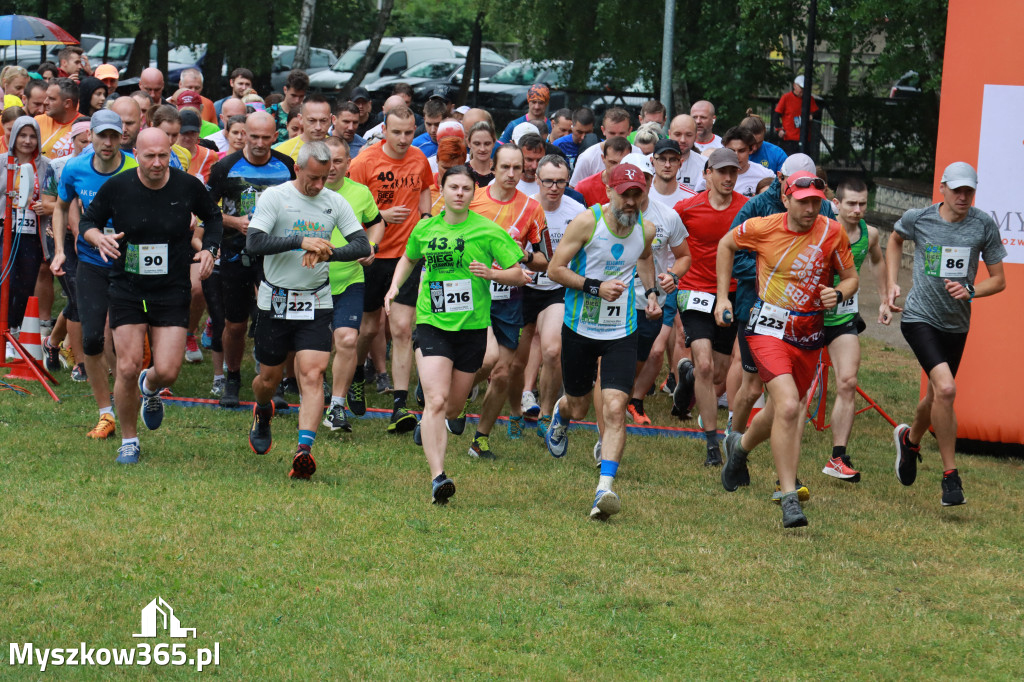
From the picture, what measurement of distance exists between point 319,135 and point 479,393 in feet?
9.88

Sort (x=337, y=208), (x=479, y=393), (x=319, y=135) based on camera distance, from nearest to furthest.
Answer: (x=337, y=208) < (x=319, y=135) < (x=479, y=393)

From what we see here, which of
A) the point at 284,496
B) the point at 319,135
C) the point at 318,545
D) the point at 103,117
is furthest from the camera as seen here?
the point at 319,135

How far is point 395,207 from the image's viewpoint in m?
10.2

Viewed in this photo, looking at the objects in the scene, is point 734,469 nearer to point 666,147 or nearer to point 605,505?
point 605,505

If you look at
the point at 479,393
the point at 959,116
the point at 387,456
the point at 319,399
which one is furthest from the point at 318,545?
the point at 959,116

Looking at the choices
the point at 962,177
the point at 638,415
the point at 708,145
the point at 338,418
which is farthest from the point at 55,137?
the point at 962,177

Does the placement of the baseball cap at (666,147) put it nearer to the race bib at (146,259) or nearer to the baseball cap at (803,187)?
the baseball cap at (803,187)

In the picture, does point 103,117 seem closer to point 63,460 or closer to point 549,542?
point 63,460

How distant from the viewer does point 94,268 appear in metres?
8.95

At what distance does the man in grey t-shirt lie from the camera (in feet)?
28.6

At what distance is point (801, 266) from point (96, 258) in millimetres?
4558

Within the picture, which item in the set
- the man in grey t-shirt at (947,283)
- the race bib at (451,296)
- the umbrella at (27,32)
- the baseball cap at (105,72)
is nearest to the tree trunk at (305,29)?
the umbrella at (27,32)

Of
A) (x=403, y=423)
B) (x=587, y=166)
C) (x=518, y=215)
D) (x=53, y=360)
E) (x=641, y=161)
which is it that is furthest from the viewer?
(x=53, y=360)

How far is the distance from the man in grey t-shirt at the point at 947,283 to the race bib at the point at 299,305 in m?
3.69
